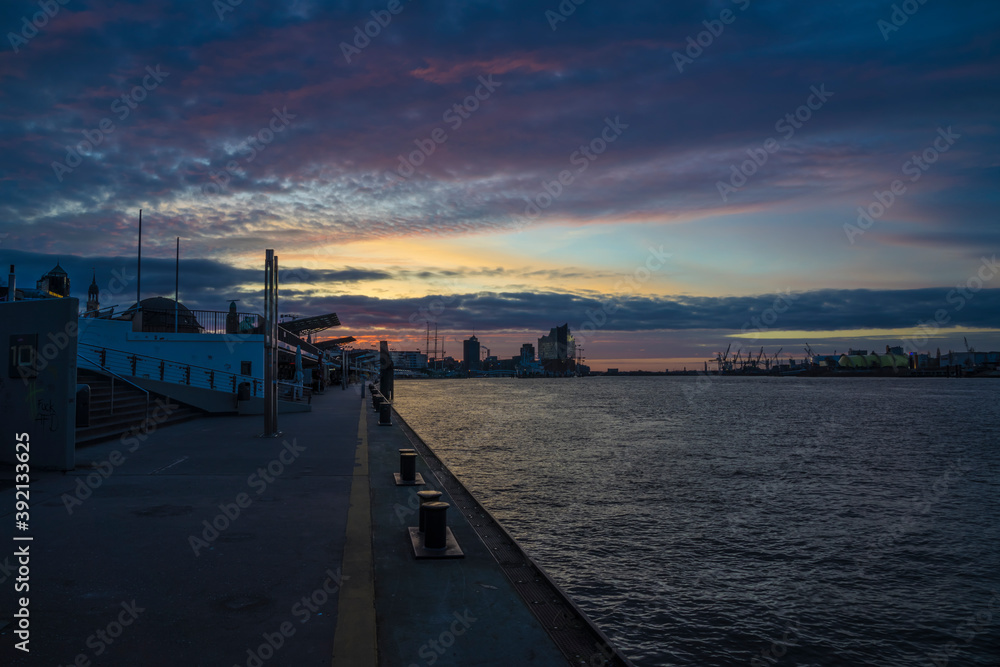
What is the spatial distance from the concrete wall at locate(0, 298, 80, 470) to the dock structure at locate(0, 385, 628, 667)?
614 mm

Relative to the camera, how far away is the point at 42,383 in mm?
11336

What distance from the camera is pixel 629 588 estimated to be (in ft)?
32.9

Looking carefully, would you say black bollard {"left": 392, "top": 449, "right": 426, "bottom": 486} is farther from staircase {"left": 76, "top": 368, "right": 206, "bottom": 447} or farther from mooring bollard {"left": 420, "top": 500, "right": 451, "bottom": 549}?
staircase {"left": 76, "top": 368, "right": 206, "bottom": 447}

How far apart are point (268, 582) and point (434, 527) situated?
195cm

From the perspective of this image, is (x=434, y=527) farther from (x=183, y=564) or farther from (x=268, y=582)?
(x=183, y=564)

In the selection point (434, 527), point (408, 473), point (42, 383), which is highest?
point (42, 383)

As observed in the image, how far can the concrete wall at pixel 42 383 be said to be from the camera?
36.9 ft

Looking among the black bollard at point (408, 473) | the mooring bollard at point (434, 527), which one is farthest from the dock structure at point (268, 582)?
the black bollard at point (408, 473)

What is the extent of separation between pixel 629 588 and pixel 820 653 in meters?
2.87

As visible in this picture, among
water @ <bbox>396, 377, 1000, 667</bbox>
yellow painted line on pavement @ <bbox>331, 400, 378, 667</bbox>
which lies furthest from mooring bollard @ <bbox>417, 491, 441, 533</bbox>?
water @ <bbox>396, 377, 1000, 667</bbox>

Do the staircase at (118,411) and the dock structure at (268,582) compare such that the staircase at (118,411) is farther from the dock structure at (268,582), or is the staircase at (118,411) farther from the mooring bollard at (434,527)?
the mooring bollard at (434,527)

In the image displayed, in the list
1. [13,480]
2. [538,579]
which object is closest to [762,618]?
[538,579]

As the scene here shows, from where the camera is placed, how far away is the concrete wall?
36.9 feet

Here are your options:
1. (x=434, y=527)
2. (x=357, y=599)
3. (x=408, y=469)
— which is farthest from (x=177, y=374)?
(x=357, y=599)
